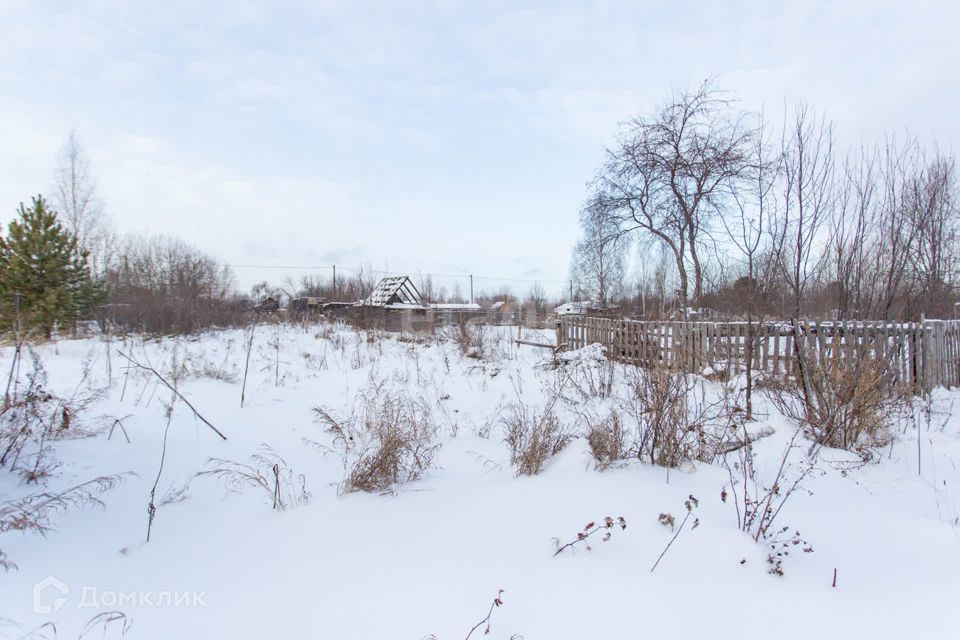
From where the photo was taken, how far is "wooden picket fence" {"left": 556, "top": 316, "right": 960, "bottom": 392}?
407cm

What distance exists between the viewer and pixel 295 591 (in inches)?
75.5

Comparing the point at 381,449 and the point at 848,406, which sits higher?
the point at 848,406

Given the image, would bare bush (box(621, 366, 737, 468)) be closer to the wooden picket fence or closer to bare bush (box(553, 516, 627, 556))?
the wooden picket fence

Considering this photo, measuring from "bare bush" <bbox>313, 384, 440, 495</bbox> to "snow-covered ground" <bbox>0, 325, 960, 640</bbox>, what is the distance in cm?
11

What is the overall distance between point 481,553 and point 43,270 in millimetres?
14300

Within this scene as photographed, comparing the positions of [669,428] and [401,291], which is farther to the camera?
[401,291]

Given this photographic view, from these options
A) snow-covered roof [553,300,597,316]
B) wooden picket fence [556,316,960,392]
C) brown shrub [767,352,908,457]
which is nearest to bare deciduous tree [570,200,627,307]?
snow-covered roof [553,300,597,316]

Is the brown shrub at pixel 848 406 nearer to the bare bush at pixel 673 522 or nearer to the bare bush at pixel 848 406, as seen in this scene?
the bare bush at pixel 848 406

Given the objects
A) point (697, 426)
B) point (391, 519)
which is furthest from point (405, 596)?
point (697, 426)

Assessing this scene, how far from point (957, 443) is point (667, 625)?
4061 mm

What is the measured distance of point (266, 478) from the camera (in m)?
3.11

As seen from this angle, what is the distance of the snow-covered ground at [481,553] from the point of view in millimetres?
1715

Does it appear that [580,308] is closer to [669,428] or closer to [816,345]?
[816,345]

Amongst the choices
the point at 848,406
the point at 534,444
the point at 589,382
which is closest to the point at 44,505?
the point at 534,444
